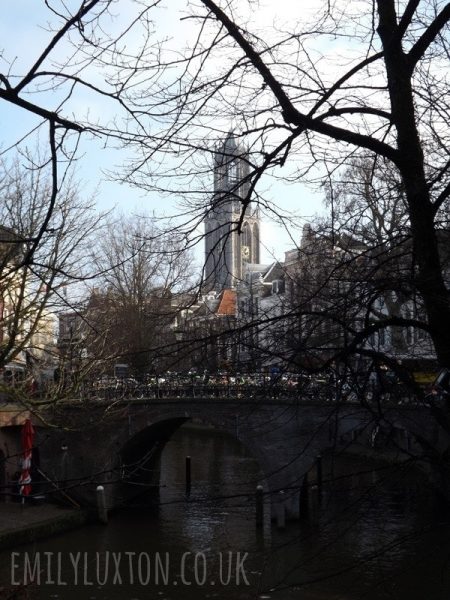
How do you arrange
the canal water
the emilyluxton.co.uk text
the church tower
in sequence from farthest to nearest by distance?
the emilyluxton.co.uk text
the canal water
the church tower

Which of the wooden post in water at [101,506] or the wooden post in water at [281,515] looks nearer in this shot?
the wooden post in water at [281,515]

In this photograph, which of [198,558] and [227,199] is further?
[198,558]

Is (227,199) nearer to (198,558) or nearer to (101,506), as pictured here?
(198,558)

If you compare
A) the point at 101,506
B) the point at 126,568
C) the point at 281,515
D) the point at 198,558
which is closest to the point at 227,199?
the point at 198,558

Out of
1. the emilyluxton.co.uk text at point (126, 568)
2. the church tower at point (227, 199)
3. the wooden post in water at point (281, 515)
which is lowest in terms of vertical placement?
the emilyluxton.co.uk text at point (126, 568)

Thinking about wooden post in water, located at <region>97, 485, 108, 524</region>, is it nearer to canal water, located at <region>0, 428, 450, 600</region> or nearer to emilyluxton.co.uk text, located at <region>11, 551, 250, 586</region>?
canal water, located at <region>0, 428, 450, 600</region>

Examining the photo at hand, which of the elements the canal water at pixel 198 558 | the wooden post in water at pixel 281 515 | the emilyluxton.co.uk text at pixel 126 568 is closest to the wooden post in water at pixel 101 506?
the canal water at pixel 198 558

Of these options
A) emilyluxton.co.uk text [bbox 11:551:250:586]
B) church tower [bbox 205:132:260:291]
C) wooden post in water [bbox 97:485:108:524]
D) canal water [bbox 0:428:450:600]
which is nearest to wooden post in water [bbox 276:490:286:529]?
canal water [bbox 0:428:450:600]

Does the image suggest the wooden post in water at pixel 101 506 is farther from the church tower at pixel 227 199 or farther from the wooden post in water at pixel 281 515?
the church tower at pixel 227 199

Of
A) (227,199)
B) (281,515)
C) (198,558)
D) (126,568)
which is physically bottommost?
(126,568)

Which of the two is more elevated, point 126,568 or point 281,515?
point 281,515

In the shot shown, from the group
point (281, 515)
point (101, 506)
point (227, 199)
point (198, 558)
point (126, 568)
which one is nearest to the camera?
point (227, 199)

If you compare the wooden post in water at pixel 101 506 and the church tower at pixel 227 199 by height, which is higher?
the church tower at pixel 227 199

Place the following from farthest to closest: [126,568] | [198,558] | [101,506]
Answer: [101,506] < [126,568] < [198,558]
